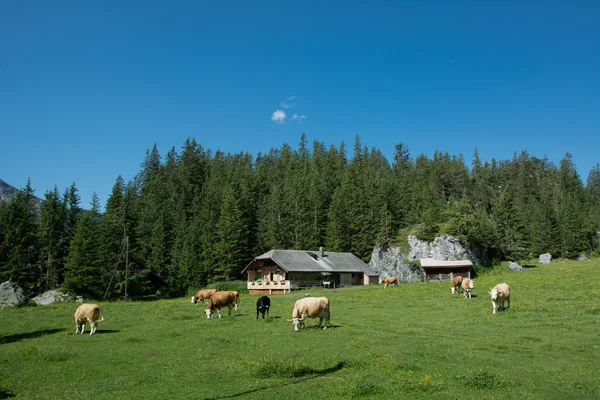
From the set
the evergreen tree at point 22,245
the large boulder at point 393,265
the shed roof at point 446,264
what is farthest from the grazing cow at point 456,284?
the evergreen tree at point 22,245

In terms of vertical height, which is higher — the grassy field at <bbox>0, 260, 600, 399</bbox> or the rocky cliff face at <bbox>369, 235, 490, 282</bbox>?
the rocky cliff face at <bbox>369, 235, 490, 282</bbox>

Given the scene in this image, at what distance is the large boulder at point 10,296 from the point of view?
44250 millimetres

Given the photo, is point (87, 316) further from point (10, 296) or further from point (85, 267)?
point (85, 267)

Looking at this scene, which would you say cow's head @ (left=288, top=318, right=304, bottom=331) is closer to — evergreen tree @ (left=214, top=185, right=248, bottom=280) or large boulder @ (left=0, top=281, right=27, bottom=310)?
large boulder @ (left=0, top=281, right=27, bottom=310)

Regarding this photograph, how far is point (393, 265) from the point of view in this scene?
239 feet

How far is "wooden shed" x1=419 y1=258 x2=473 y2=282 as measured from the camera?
63188mm

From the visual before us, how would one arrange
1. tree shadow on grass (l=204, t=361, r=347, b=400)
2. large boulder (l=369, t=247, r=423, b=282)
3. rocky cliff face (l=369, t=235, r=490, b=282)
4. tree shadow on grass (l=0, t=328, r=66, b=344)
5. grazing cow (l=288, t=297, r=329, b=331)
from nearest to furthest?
tree shadow on grass (l=204, t=361, r=347, b=400) < tree shadow on grass (l=0, t=328, r=66, b=344) < grazing cow (l=288, t=297, r=329, b=331) < rocky cliff face (l=369, t=235, r=490, b=282) < large boulder (l=369, t=247, r=423, b=282)

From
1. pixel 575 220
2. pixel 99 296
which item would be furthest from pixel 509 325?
pixel 575 220

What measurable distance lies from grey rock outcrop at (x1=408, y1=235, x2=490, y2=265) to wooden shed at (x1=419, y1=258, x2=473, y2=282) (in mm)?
3718

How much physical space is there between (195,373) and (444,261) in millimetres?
60262

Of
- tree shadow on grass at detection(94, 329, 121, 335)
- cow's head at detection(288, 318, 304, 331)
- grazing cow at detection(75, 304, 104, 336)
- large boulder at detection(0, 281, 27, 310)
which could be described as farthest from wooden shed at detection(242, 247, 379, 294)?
grazing cow at detection(75, 304, 104, 336)

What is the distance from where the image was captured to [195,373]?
480 inches

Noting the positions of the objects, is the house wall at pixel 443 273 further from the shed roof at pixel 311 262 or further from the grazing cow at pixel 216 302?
the grazing cow at pixel 216 302

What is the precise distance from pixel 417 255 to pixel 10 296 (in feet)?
199
